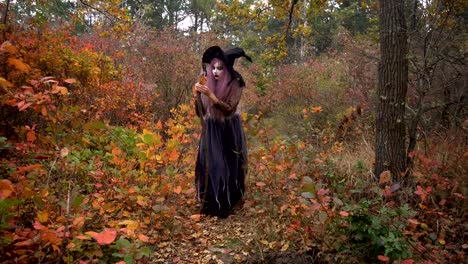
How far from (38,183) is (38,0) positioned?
11.7 ft

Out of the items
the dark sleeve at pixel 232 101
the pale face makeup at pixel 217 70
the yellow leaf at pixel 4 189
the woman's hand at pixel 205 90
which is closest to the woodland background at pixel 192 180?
the yellow leaf at pixel 4 189

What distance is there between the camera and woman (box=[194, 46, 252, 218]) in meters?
4.12

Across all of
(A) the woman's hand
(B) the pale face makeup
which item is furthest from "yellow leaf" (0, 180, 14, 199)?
(B) the pale face makeup

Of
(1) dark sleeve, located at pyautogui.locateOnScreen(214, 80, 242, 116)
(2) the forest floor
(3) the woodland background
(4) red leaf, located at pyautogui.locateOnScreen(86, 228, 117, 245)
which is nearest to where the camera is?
(4) red leaf, located at pyautogui.locateOnScreen(86, 228, 117, 245)

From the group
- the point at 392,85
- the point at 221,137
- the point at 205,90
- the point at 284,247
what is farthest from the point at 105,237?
the point at 392,85

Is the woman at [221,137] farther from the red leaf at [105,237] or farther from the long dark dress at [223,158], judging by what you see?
the red leaf at [105,237]

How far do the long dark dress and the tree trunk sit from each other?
1559mm

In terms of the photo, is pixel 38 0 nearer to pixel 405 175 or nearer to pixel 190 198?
pixel 190 198

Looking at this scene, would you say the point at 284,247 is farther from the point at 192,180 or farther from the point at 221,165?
the point at 192,180

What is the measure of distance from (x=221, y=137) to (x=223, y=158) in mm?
249

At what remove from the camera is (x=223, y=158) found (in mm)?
4266

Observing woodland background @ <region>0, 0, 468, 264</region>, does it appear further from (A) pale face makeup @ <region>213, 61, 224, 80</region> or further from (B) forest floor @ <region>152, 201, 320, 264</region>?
(A) pale face makeup @ <region>213, 61, 224, 80</region>

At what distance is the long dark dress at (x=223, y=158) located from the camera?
417cm

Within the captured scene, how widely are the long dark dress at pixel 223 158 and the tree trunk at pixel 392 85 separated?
1.56 metres
